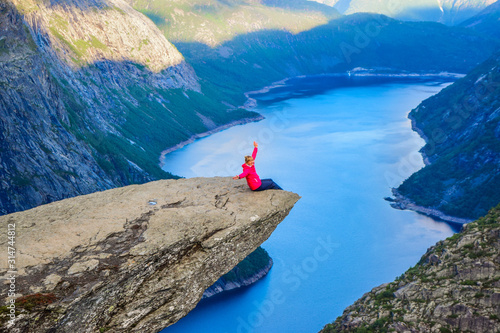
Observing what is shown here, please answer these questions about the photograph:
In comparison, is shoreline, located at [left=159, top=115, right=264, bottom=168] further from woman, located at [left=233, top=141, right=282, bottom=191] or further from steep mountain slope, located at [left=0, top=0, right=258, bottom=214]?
woman, located at [left=233, top=141, right=282, bottom=191]

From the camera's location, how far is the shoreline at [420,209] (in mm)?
94444

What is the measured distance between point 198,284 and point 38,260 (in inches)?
295

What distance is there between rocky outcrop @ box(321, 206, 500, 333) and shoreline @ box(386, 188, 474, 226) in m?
62.0

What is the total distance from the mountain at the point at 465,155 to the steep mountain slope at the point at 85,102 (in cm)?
6405

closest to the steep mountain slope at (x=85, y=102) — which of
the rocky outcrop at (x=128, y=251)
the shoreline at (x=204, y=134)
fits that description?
the shoreline at (x=204, y=134)

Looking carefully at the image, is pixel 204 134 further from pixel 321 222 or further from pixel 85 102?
pixel 321 222

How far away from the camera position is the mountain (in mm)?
Result: 95750

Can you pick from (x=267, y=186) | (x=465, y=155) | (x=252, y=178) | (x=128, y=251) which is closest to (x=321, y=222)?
(x=465, y=155)

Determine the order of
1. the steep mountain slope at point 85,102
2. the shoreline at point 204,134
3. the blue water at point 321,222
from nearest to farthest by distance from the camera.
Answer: the steep mountain slope at point 85,102, the blue water at point 321,222, the shoreline at point 204,134

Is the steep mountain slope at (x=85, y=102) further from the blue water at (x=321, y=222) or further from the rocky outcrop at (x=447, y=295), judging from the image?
the rocky outcrop at (x=447, y=295)

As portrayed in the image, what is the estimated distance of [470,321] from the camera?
2717 cm

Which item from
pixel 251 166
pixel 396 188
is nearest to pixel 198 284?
pixel 251 166

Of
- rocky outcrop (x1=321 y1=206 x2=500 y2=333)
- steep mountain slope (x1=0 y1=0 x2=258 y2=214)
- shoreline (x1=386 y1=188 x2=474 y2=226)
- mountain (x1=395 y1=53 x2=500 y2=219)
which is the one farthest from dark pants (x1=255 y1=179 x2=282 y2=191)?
shoreline (x1=386 y1=188 x2=474 y2=226)

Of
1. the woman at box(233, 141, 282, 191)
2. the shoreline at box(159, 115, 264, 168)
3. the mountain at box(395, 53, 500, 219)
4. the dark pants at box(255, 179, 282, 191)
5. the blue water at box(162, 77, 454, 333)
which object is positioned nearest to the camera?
the woman at box(233, 141, 282, 191)
